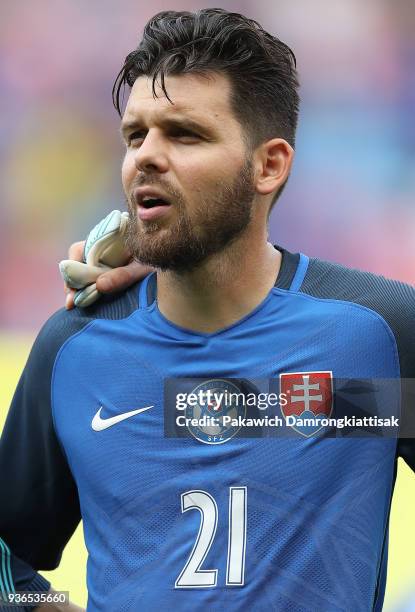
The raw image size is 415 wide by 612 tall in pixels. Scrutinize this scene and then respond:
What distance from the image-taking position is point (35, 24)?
7.47 meters

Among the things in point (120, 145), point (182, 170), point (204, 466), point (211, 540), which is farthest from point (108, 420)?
point (120, 145)

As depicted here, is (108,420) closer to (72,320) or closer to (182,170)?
(72,320)

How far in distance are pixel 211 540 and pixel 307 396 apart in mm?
365

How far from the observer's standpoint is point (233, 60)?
2.13 metres

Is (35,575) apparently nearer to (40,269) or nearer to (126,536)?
(126,536)

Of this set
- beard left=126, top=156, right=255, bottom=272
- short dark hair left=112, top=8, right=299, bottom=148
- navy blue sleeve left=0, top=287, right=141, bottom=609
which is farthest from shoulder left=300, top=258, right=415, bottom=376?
navy blue sleeve left=0, top=287, right=141, bottom=609

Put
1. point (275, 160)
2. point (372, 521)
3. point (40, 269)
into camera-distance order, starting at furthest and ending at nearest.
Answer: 1. point (40, 269)
2. point (275, 160)
3. point (372, 521)

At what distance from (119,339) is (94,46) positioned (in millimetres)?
5631

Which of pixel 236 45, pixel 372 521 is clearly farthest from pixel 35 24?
pixel 372 521

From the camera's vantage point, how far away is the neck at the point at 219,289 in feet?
7.01

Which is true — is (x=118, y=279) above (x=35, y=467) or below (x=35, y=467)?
above

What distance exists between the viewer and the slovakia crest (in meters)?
2.07

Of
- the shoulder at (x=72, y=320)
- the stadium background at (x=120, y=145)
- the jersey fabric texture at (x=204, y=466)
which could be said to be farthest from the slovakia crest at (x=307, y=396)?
the stadium background at (x=120, y=145)

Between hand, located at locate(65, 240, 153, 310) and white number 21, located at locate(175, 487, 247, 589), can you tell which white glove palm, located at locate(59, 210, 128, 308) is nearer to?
hand, located at locate(65, 240, 153, 310)
